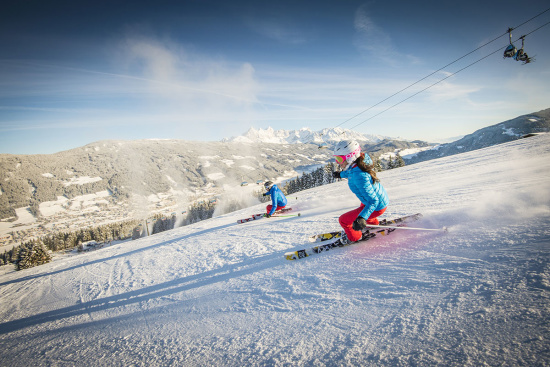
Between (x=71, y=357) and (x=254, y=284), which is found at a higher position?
(x=254, y=284)

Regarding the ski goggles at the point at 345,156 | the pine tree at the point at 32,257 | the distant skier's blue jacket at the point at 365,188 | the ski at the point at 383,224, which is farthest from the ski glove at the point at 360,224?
the pine tree at the point at 32,257

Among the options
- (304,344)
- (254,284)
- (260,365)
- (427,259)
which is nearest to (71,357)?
(254,284)

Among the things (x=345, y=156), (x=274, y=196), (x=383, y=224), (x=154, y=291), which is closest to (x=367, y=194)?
(x=345, y=156)

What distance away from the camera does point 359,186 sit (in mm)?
4117

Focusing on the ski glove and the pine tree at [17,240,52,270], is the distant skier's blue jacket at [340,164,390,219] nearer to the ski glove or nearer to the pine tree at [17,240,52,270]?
the ski glove

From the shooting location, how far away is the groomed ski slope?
1.83 m

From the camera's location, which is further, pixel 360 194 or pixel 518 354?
pixel 360 194

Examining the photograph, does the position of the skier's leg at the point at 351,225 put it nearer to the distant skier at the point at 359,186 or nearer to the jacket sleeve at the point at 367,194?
the distant skier at the point at 359,186

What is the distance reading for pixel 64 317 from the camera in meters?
4.28

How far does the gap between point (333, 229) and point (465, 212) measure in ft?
9.28

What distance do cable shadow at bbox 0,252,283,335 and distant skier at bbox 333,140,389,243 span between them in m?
1.62

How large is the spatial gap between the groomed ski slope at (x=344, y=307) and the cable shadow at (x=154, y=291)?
0.03 meters

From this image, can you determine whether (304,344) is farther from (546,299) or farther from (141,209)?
(141,209)

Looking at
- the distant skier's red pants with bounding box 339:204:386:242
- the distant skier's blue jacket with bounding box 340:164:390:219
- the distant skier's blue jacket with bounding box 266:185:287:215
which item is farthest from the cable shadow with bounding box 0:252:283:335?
the distant skier's blue jacket with bounding box 266:185:287:215
